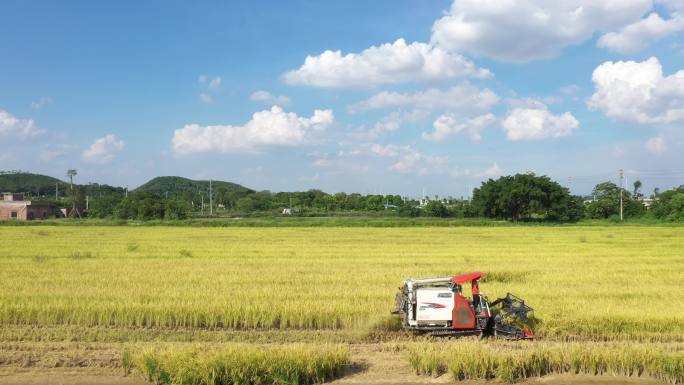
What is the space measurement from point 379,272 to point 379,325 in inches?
324

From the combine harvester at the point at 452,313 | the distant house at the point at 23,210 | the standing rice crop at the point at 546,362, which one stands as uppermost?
the distant house at the point at 23,210

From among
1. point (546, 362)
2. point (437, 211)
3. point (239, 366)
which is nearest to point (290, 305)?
point (239, 366)

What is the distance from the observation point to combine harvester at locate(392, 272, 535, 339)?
10852 millimetres

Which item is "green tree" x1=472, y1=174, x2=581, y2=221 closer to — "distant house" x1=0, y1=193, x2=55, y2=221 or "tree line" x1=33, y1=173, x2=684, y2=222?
"tree line" x1=33, y1=173, x2=684, y2=222

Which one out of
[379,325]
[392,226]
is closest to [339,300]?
[379,325]

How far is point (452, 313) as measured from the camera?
1086 cm

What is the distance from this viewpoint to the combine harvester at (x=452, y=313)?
427 inches

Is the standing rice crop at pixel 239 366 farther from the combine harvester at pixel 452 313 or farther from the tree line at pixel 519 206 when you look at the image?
the tree line at pixel 519 206

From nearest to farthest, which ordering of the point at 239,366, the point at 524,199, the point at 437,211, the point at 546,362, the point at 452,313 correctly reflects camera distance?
the point at 239,366, the point at 546,362, the point at 452,313, the point at 524,199, the point at 437,211

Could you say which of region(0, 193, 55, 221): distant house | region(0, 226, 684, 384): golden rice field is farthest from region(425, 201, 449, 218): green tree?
region(0, 226, 684, 384): golden rice field

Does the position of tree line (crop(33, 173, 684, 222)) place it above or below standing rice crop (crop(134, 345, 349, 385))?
above

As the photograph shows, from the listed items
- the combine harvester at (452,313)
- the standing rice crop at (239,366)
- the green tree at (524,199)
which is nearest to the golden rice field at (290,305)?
the standing rice crop at (239,366)

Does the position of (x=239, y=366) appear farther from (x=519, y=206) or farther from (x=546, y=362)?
(x=519, y=206)

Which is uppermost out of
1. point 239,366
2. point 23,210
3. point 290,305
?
point 23,210
